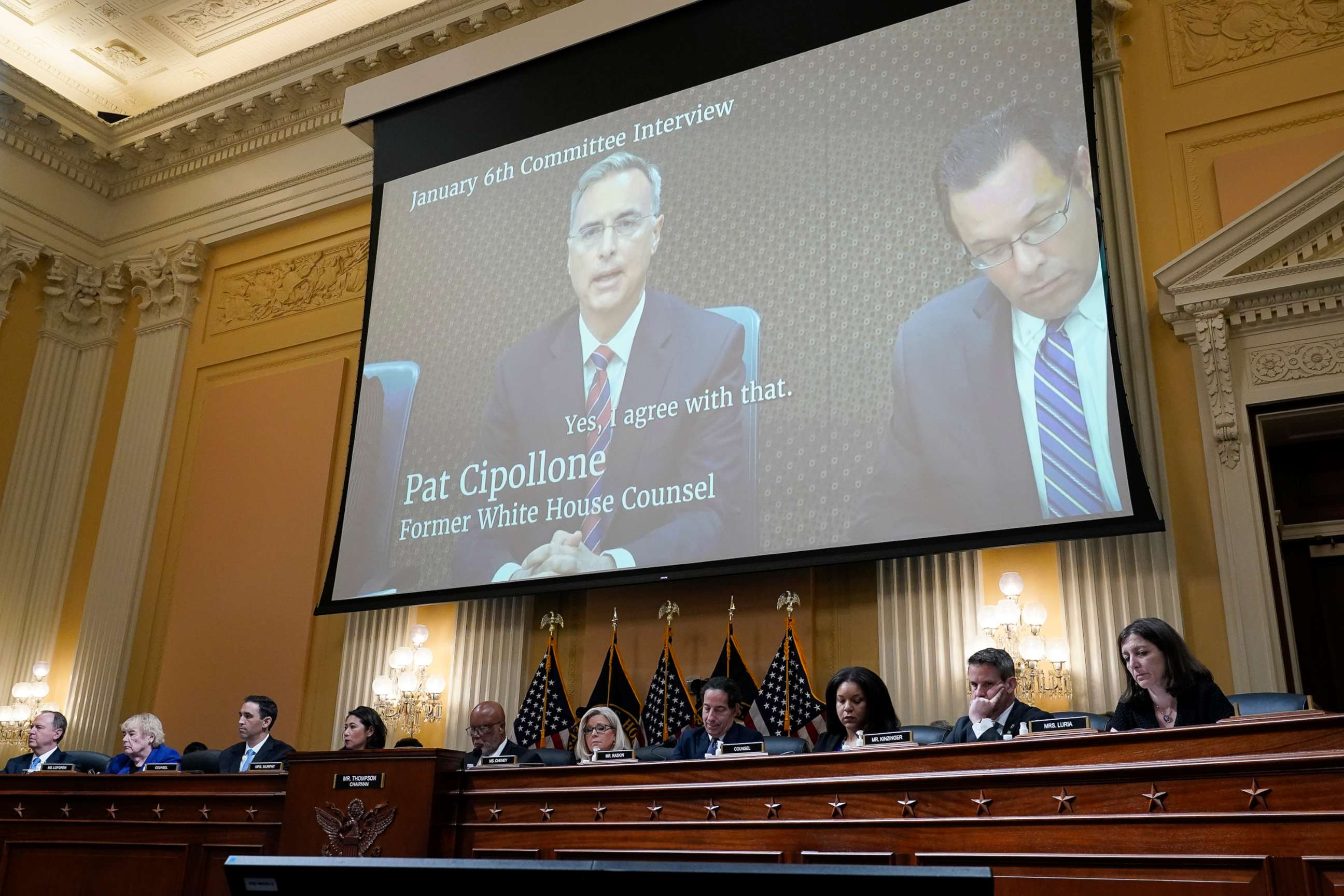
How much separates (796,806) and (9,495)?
26.4ft

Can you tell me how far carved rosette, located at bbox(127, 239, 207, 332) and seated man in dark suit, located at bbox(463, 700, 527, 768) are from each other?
5.45 meters

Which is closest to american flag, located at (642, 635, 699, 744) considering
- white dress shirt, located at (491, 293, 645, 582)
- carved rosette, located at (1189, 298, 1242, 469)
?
white dress shirt, located at (491, 293, 645, 582)

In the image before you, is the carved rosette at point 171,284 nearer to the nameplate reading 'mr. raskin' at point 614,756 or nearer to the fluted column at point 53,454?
the fluted column at point 53,454

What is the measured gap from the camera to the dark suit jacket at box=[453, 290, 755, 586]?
617cm

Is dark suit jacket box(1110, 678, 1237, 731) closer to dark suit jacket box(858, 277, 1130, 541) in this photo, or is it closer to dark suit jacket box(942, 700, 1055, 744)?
dark suit jacket box(942, 700, 1055, 744)

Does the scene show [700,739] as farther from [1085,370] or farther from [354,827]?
[1085,370]

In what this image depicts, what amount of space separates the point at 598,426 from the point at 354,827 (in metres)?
2.97

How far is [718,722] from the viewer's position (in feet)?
15.4

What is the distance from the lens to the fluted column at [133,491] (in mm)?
8648

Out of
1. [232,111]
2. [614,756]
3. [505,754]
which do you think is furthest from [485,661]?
[232,111]

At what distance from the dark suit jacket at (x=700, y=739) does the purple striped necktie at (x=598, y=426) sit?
1.72 meters

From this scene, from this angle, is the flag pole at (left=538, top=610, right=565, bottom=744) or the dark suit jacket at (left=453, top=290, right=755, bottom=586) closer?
the dark suit jacket at (left=453, top=290, right=755, bottom=586)

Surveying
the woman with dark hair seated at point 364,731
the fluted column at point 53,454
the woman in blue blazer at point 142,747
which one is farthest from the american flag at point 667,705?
the fluted column at point 53,454

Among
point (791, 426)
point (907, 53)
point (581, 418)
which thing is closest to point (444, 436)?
point (581, 418)
